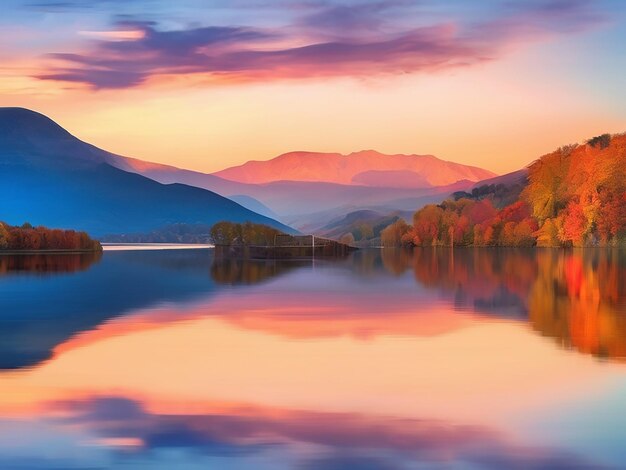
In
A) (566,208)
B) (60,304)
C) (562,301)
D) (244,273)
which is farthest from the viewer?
(566,208)

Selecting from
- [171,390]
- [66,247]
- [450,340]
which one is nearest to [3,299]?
[450,340]

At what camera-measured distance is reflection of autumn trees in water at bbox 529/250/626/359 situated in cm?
2258

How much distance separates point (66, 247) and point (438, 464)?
171932 mm

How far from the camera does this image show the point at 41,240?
172 m

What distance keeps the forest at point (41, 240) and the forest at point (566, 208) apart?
7270cm

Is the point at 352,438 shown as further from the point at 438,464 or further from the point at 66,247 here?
the point at 66,247

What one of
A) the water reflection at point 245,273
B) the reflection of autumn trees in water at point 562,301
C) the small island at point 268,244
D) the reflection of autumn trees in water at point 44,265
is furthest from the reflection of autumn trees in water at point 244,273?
the small island at point 268,244

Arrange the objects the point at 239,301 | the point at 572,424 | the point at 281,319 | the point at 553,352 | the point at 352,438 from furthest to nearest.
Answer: the point at 239,301
the point at 281,319
the point at 553,352
the point at 572,424
the point at 352,438

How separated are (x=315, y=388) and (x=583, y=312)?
17.1 m

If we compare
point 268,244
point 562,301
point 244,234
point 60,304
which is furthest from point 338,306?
point 244,234

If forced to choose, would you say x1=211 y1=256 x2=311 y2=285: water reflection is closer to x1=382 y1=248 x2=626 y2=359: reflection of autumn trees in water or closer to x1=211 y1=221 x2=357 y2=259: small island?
x1=382 y1=248 x2=626 y2=359: reflection of autumn trees in water

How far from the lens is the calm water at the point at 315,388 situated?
1175 cm

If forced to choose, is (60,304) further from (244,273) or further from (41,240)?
(41,240)

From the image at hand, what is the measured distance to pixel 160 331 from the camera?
26.5m
